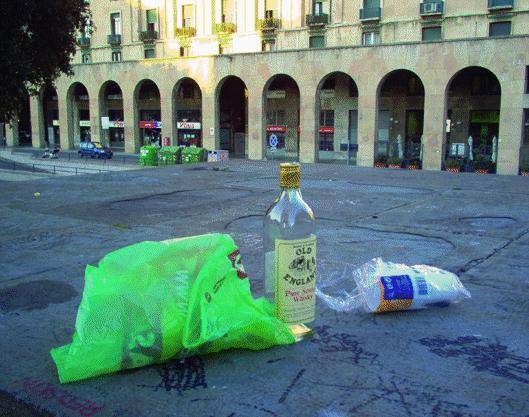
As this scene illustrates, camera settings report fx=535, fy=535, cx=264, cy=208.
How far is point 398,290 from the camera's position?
4.11 metres

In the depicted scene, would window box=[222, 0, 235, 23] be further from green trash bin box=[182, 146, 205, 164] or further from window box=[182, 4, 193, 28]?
green trash bin box=[182, 146, 205, 164]

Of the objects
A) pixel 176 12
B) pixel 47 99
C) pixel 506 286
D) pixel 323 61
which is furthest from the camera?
pixel 47 99

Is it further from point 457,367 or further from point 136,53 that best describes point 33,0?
point 136,53

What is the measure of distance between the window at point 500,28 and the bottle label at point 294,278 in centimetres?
3436

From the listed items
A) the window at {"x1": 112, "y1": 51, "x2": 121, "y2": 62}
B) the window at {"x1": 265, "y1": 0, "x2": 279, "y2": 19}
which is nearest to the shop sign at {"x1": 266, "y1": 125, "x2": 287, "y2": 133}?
the window at {"x1": 265, "y1": 0, "x2": 279, "y2": 19}

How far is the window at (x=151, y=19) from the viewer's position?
46.6 metres

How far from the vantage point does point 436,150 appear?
29.8 metres

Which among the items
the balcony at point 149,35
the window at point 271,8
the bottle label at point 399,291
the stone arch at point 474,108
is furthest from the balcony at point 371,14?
the bottle label at point 399,291

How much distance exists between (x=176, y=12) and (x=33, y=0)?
33999mm

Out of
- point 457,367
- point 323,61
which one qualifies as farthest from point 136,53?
point 457,367

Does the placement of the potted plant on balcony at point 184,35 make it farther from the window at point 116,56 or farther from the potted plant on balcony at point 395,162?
the potted plant on balcony at point 395,162

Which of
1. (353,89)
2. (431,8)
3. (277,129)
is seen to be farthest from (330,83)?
(431,8)

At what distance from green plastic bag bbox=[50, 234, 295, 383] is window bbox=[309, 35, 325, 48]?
37760 millimetres

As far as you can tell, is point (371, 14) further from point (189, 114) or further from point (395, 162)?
point (189, 114)
